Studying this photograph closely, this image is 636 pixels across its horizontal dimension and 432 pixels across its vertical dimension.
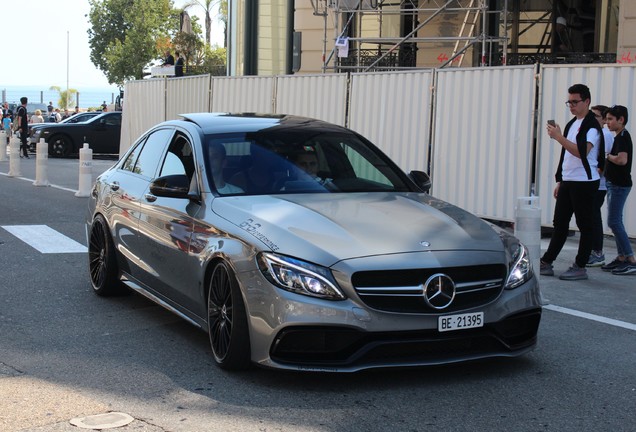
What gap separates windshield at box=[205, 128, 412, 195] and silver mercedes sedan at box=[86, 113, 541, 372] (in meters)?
0.01

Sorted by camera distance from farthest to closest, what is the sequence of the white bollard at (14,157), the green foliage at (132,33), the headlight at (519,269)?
the green foliage at (132,33) → the white bollard at (14,157) → the headlight at (519,269)

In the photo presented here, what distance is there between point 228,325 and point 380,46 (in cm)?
1926

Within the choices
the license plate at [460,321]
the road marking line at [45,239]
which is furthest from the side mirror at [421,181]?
the road marking line at [45,239]

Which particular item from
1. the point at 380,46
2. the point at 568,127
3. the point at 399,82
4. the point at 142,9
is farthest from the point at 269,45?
the point at 142,9

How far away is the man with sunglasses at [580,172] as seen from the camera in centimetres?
938

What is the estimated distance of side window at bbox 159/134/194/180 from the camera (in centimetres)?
712

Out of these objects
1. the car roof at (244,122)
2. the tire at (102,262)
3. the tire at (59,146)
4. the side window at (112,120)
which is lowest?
A: the tire at (59,146)

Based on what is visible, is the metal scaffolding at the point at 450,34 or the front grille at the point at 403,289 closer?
the front grille at the point at 403,289

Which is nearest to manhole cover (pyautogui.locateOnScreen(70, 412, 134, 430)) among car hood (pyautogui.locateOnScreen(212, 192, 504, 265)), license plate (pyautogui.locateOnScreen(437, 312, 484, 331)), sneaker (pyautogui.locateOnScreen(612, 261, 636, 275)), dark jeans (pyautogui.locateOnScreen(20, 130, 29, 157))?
car hood (pyautogui.locateOnScreen(212, 192, 504, 265))

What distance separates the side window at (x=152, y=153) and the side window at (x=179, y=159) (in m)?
0.16

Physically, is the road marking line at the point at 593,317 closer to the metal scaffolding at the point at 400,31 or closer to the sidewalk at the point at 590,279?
the sidewalk at the point at 590,279

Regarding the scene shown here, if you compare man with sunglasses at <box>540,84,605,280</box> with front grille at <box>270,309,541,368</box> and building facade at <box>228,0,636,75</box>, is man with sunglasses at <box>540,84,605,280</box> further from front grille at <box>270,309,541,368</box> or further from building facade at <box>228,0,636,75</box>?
building facade at <box>228,0,636,75</box>

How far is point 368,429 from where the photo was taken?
16.0 ft

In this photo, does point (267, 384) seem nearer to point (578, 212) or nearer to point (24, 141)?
point (578, 212)
